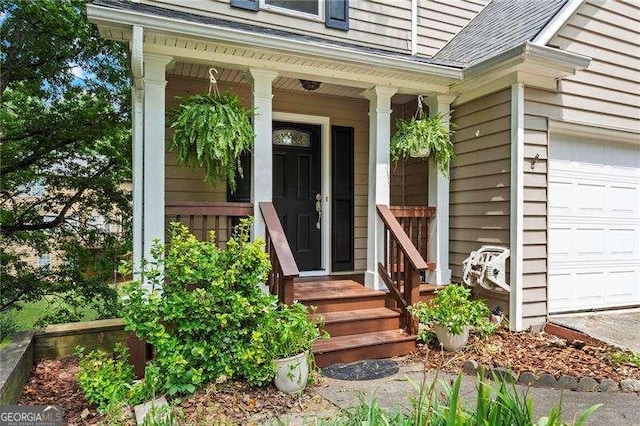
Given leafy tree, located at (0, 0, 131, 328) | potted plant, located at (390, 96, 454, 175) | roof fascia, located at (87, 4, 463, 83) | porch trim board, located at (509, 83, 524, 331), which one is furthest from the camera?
leafy tree, located at (0, 0, 131, 328)

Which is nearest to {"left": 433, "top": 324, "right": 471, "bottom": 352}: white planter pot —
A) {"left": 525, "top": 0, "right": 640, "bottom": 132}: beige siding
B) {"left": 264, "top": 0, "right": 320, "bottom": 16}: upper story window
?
{"left": 525, "top": 0, "right": 640, "bottom": 132}: beige siding

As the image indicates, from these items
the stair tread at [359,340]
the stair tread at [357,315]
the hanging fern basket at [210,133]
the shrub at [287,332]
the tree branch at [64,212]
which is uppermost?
the hanging fern basket at [210,133]

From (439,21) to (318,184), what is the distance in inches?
113

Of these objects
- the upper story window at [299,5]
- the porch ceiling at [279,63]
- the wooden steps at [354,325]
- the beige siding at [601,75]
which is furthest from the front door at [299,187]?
the beige siding at [601,75]

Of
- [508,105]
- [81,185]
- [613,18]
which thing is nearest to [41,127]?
[81,185]

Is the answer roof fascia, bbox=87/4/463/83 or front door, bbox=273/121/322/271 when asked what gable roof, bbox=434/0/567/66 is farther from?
front door, bbox=273/121/322/271

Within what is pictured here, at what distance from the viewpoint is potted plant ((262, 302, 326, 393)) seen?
288 cm

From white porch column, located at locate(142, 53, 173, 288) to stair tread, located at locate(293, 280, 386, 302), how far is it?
1.42m

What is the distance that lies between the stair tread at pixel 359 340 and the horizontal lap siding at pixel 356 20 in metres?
3.46

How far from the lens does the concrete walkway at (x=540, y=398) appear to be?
2.70 meters

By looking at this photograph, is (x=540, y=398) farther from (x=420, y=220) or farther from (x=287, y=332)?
(x=420, y=220)

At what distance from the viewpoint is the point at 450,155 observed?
4379 millimetres

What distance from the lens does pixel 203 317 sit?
2.82 m

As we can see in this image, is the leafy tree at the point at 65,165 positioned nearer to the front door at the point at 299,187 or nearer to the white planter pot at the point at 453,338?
the front door at the point at 299,187
